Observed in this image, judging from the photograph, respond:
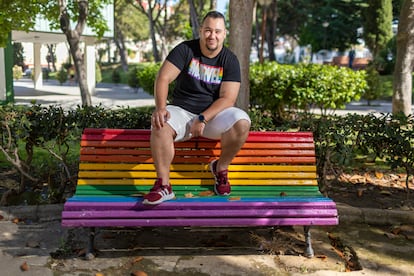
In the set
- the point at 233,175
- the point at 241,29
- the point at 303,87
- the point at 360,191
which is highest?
the point at 241,29

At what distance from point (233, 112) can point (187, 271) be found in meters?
1.26

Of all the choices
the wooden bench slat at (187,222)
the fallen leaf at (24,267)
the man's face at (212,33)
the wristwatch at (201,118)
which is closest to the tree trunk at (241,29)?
the man's face at (212,33)

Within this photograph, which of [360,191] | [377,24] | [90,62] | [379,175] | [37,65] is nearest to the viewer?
[360,191]

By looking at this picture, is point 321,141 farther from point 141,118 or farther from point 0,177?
point 0,177

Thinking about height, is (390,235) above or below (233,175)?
below

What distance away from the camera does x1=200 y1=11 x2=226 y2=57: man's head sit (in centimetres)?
386

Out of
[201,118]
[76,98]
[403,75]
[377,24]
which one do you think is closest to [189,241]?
[201,118]

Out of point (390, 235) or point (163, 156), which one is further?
point (390, 235)

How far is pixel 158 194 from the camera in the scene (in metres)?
3.51

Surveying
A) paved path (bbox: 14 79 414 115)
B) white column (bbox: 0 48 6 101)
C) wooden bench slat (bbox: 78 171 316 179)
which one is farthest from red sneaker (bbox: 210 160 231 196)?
white column (bbox: 0 48 6 101)

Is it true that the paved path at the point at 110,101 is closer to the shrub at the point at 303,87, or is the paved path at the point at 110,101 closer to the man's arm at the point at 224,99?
the shrub at the point at 303,87

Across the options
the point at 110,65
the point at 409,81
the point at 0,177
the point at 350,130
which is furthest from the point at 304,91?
the point at 110,65

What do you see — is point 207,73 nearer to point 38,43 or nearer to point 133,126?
point 133,126

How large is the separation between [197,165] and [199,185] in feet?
0.58
